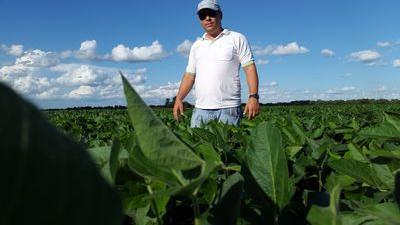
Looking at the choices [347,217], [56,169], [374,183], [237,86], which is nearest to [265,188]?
[347,217]

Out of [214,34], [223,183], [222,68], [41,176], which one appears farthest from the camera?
[214,34]

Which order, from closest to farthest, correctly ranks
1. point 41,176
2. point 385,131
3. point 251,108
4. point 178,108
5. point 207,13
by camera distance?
point 41,176 < point 385,131 < point 251,108 < point 207,13 < point 178,108

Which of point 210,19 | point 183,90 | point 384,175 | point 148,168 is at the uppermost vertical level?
point 210,19

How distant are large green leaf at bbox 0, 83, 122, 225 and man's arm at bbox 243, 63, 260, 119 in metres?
5.72

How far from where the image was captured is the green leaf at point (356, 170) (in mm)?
1386

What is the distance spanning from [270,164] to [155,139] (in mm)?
377

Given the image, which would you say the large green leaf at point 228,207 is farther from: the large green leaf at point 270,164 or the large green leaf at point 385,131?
the large green leaf at point 385,131

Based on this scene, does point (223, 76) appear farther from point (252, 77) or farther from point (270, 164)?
point (270, 164)

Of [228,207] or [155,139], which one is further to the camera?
[228,207]

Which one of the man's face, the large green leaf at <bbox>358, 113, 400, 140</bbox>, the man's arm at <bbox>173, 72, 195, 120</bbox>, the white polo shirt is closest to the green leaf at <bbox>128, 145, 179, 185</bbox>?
the large green leaf at <bbox>358, 113, 400, 140</bbox>

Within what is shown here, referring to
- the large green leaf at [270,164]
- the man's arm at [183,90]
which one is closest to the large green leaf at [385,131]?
the large green leaf at [270,164]

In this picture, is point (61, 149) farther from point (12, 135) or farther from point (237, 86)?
point (237, 86)

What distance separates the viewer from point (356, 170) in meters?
1.44

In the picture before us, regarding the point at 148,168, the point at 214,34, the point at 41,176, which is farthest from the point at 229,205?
the point at 214,34
